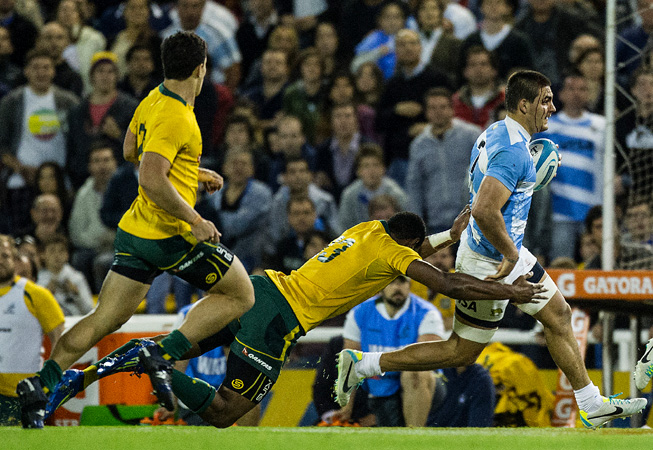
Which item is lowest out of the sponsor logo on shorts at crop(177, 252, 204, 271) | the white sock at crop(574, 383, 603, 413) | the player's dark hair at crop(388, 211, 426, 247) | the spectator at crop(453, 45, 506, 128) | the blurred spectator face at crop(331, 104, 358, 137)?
the white sock at crop(574, 383, 603, 413)

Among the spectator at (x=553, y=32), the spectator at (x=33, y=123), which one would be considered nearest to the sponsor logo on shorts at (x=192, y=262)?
the spectator at (x=553, y=32)

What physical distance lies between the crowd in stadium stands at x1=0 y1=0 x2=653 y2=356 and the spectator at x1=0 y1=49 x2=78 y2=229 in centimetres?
2

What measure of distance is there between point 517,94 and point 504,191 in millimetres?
696

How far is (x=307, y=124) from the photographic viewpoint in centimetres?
1250

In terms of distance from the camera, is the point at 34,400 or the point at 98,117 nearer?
the point at 34,400

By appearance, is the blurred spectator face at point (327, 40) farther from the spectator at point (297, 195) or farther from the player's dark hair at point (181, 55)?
the player's dark hair at point (181, 55)

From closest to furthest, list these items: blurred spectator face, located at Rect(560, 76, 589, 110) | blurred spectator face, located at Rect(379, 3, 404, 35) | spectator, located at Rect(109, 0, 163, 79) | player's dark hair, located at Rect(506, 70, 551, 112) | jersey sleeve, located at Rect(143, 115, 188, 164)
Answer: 1. jersey sleeve, located at Rect(143, 115, 188, 164)
2. player's dark hair, located at Rect(506, 70, 551, 112)
3. blurred spectator face, located at Rect(560, 76, 589, 110)
4. blurred spectator face, located at Rect(379, 3, 404, 35)
5. spectator, located at Rect(109, 0, 163, 79)

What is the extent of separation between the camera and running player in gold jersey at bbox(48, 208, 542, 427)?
21.9 ft

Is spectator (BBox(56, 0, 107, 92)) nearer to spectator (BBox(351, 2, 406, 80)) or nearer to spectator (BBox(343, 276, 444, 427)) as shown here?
spectator (BBox(351, 2, 406, 80))

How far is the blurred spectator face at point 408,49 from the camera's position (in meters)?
12.0

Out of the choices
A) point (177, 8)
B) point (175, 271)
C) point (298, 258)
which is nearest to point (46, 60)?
point (177, 8)

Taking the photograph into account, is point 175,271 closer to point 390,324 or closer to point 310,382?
point 390,324

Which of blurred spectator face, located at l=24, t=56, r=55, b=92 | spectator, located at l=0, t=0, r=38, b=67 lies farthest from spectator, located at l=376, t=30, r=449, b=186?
spectator, located at l=0, t=0, r=38, b=67

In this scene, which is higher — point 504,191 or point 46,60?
point 46,60
